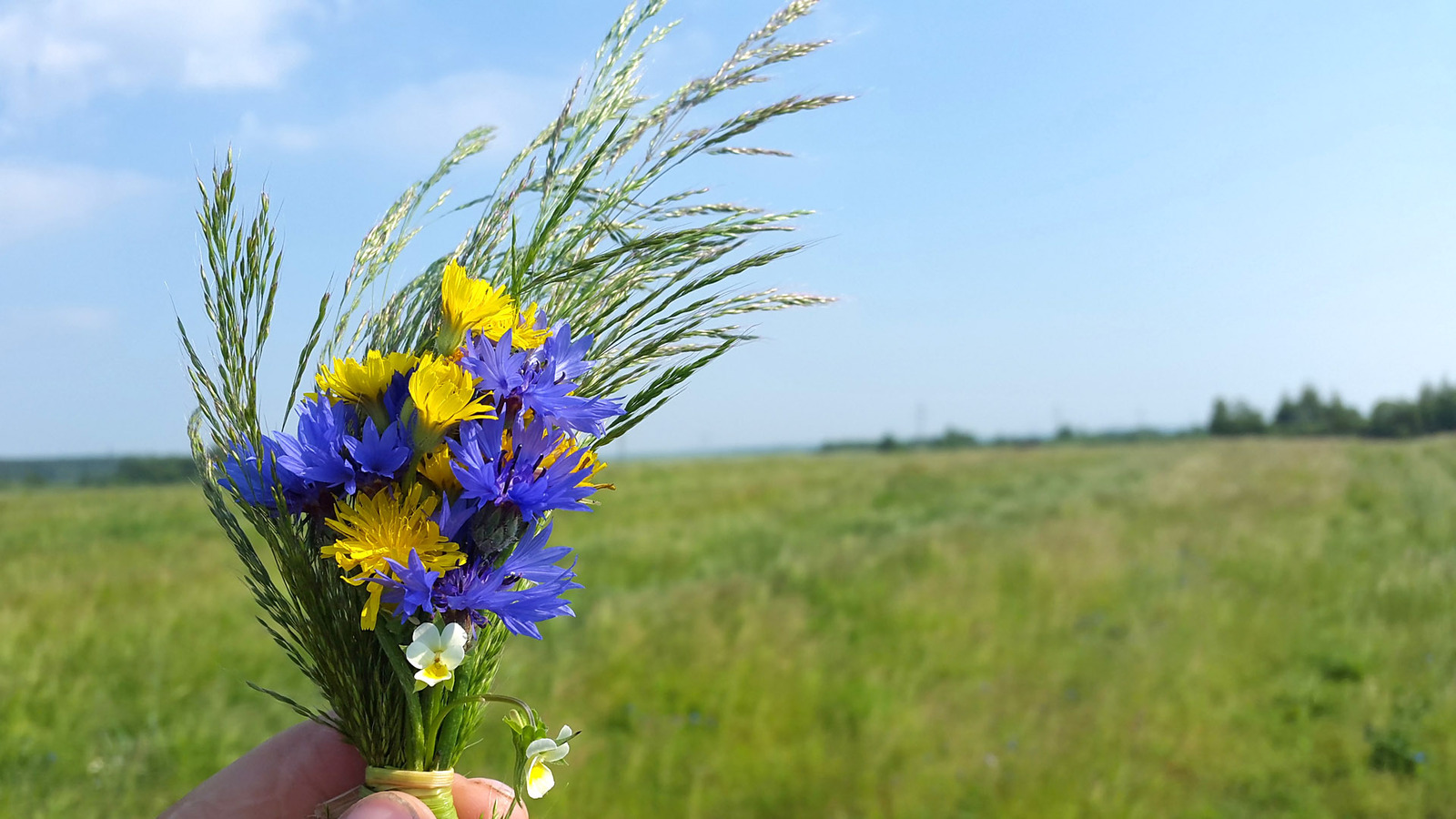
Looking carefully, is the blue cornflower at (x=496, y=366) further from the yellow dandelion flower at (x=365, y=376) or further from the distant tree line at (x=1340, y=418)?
the distant tree line at (x=1340, y=418)

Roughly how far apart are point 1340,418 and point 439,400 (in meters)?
91.6

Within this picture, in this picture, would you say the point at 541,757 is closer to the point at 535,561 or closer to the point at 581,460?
the point at 535,561

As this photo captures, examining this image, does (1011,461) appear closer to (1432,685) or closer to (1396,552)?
(1396,552)

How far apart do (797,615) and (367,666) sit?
25.1 feet

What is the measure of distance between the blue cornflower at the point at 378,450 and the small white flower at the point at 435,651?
259mm

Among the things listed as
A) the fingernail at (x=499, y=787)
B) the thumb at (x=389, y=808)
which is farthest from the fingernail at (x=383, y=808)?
the fingernail at (x=499, y=787)

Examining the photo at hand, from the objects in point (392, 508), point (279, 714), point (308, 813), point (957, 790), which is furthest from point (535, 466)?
point (279, 714)

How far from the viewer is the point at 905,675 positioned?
746cm

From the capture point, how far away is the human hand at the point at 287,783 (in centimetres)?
182

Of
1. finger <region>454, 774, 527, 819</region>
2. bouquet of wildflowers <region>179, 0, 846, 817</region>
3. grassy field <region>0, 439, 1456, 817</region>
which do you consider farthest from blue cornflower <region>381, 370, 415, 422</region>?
grassy field <region>0, 439, 1456, 817</region>

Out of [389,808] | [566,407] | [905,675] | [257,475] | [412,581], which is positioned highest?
[566,407]

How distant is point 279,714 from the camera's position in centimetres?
648

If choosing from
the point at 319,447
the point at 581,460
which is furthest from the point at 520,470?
the point at 319,447

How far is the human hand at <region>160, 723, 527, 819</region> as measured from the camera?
1.82m
